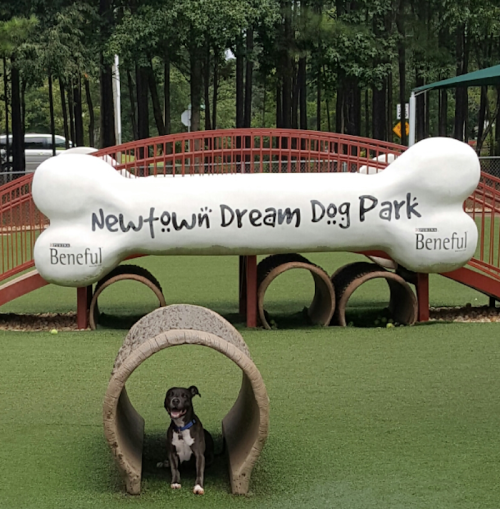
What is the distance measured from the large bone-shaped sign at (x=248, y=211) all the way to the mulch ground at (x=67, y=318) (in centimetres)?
120

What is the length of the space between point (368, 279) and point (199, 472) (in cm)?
544

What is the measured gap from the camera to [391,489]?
520cm

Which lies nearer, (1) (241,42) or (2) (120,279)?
(2) (120,279)

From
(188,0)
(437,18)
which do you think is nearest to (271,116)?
(437,18)

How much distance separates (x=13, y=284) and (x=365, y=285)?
5.57 metres

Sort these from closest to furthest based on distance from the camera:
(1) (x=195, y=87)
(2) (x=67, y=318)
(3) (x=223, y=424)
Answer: (3) (x=223, y=424) < (2) (x=67, y=318) < (1) (x=195, y=87)

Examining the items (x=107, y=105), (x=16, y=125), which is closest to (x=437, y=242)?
(x=16, y=125)

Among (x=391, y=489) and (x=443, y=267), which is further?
(x=443, y=267)

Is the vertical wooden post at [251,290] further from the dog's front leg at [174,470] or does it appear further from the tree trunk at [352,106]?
the tree trunk at [352,106]

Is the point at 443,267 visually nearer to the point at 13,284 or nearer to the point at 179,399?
the point at 13,284

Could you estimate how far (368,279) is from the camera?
1030cm

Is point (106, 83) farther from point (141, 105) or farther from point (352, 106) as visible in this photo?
point (352, 106)

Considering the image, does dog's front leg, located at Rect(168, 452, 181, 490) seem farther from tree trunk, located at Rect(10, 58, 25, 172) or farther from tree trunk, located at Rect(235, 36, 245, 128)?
tree trunk, located at Rect(235, 36, 245, 128)

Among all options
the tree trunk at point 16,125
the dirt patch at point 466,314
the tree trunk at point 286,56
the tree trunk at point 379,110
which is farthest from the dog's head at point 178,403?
the tree trunk at point 379,110
